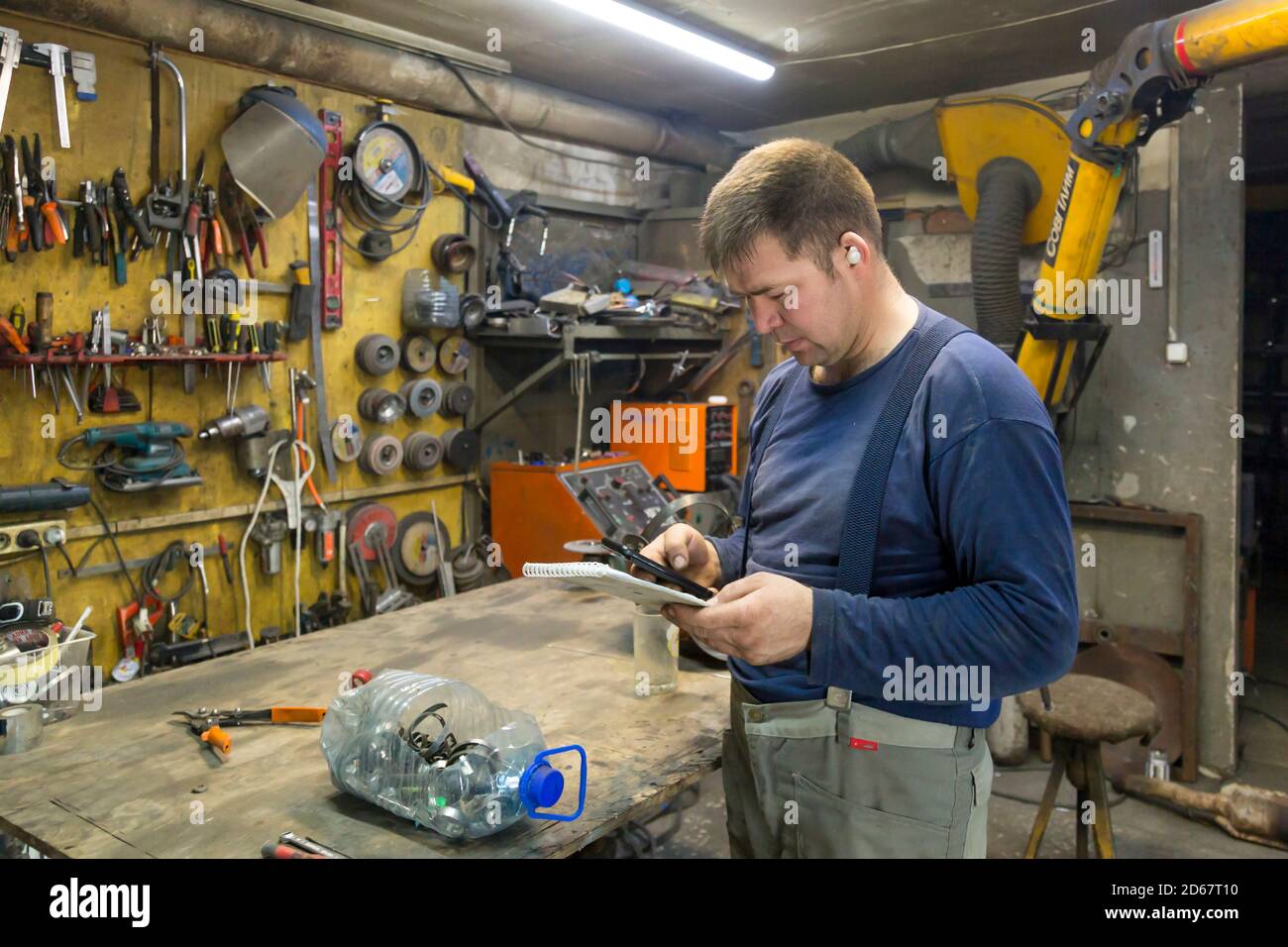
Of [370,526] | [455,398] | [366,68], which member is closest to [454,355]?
[455,398]

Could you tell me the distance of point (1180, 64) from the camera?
8.27 ft

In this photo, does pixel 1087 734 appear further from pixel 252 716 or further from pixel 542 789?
pixel 252 716

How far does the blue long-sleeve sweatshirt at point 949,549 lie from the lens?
106 centimetres

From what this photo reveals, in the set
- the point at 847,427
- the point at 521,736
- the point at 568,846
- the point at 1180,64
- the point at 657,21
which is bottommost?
the point at 568,846

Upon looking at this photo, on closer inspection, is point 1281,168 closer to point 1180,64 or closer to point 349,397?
point 1180,64

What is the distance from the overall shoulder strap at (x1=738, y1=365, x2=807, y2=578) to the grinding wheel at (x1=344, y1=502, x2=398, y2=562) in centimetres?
221

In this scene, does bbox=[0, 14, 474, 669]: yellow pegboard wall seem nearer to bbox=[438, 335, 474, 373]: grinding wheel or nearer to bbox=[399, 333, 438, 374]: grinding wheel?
bbox=[399, 333, 438, 374]: grinding wheel

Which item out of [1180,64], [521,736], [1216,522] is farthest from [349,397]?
[1216,522]

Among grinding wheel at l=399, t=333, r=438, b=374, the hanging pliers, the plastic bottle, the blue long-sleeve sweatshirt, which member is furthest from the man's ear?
grinding wheel at l=399, t=333, r=438, b=374

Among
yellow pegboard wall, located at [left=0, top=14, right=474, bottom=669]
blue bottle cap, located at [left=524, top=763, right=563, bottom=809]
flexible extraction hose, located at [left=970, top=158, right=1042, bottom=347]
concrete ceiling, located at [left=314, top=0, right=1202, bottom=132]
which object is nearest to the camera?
blue bottle cap, located at [left=524, top=763, right=563, bottom=809]

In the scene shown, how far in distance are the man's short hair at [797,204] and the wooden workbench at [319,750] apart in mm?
846

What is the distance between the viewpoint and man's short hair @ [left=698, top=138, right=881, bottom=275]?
3.90 ft

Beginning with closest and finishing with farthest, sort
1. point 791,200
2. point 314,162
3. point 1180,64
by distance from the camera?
point 791,200, point 1180,64, point 314,162

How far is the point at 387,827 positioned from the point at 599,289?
10.3 feet
